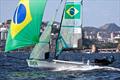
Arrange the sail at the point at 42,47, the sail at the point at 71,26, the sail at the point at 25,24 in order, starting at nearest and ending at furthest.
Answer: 1. the sail at the point at 25,24
2. the sail at the point at 42,47
3. the sail at the point at 71,26

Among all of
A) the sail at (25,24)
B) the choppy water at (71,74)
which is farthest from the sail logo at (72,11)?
the choppy water at (71,74)

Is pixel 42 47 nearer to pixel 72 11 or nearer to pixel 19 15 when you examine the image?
pixel 19 15

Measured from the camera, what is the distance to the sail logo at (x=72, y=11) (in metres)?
45.6

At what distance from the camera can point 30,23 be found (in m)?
44.2

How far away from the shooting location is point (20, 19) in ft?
144

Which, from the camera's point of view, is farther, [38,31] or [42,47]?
[42,47]

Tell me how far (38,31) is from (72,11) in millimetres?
3723

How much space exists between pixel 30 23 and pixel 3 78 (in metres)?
6.81

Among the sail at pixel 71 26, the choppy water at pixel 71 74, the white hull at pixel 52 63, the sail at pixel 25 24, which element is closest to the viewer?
the choppy water at pixel 71 74

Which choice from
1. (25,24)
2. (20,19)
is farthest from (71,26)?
(20,19)

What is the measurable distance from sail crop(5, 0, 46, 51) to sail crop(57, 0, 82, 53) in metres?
2.59

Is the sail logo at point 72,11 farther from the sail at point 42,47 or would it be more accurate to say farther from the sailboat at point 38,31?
the sail at point 42,47

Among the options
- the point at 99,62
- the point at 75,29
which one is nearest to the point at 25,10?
the point at 75,29

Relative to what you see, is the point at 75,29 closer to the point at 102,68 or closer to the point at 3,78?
the point at 102,68
